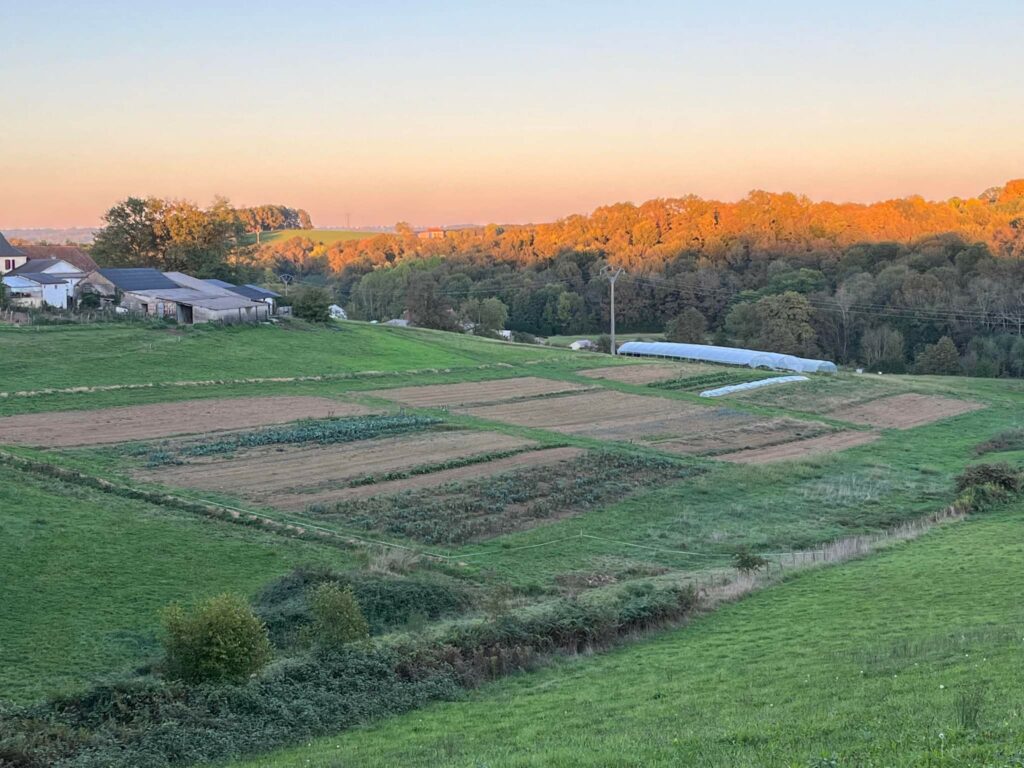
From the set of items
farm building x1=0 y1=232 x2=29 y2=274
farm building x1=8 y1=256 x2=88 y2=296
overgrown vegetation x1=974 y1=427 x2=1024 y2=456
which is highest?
farm building x1=0 y1=232 x2=29 y2=274

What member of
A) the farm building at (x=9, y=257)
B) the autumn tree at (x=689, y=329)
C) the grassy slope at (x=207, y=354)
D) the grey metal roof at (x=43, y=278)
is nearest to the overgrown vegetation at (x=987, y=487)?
the grassy slope at (x=207, y=354)

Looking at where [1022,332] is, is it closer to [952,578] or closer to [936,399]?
[936,399]

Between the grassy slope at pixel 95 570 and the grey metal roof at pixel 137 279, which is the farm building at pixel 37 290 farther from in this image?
the grassy slope at pixel 95 570

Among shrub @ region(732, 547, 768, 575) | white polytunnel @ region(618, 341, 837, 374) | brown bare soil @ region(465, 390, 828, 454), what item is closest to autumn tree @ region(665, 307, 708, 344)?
white polytunnel @ region(618, 341, 837, 374)

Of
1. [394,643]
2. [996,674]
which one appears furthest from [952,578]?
[394,643]

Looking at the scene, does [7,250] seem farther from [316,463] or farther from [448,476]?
[448,476]

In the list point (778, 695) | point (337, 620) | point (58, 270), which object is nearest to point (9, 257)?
point (58, 270)

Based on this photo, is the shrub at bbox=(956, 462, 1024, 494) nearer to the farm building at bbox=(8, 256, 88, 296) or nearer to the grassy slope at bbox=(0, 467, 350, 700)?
the grassy slope at bbox=(0, 467, 350, 700)

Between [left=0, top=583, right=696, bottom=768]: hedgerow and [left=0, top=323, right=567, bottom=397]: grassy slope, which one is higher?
[left=0, top=323, right=567, bottom=397]: grassy slope
